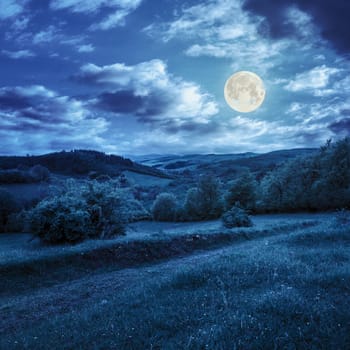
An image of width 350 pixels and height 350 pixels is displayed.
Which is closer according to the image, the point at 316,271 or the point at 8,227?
the point at 316,271

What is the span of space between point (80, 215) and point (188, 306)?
13.2 metres

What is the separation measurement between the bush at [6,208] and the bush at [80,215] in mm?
18798

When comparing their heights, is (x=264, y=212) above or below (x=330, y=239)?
below

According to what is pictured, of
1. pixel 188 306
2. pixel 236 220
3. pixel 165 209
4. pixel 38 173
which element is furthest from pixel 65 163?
pixel 188 306

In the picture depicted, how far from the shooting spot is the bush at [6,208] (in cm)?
3634

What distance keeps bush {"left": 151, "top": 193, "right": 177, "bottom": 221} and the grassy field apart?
37.9 m

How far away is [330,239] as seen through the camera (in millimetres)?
13914

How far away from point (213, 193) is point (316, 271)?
42.2 metres

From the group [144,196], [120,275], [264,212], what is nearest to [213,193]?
[264,212]

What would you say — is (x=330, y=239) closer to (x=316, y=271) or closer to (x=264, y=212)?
(x=316, y=271)

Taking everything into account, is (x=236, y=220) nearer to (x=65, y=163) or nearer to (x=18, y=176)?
(x=18, y=176)

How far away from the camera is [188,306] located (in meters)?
6.10

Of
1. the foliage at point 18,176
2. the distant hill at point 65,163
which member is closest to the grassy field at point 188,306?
the foliage at point 18,176

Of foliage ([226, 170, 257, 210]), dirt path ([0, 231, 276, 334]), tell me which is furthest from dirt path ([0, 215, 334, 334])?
foliage ([226, 170, 257, 210])
